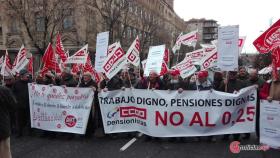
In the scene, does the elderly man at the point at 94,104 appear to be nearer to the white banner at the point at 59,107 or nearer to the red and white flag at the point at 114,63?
the white banner at the point at 59,107

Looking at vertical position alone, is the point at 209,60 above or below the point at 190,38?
below

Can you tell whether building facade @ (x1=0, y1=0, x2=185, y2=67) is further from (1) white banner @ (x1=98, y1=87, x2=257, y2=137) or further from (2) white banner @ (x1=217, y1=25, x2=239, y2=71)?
(2) white banner @ (x1=217, y1=25, x2=239, y2=71)

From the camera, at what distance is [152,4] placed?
1357 inches

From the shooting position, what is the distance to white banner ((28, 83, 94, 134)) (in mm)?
7531

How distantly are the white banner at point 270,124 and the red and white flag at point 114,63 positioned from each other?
11.7 ft

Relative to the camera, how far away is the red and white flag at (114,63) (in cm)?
773

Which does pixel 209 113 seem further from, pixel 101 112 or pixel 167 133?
pixel 101 112

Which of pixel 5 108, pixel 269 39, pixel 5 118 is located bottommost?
pixel 5 118

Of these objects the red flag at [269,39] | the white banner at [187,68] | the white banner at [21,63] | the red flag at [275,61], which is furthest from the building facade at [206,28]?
the red flag at [275,61]

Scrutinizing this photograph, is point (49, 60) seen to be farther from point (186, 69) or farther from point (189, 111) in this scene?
point (189, 111)

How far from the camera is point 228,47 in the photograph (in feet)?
23.3

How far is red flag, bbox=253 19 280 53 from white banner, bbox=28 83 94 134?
3.99 meters

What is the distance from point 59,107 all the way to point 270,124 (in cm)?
485

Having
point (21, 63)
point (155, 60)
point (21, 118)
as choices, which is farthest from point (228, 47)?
point (21, 63)
